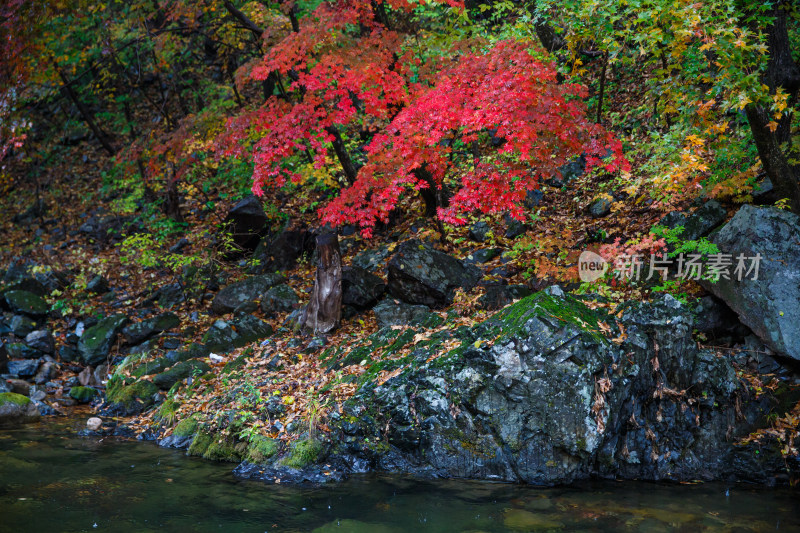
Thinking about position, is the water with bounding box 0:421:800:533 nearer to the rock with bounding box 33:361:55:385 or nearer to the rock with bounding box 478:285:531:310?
the rock with bounding box 478:285:531:310

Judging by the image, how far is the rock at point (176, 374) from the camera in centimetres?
950

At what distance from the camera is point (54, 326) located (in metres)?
12.5

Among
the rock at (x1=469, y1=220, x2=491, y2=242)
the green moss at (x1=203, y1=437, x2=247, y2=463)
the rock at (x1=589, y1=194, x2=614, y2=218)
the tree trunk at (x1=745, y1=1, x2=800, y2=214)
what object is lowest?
the green moss at (x1=203, y1=437, x2=247, y2=463)

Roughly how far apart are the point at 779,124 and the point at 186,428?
943 centimetres

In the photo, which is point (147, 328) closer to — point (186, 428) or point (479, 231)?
point (186, 428)

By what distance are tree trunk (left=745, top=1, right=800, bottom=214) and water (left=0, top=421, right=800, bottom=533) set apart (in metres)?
4.09

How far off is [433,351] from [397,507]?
206 centimetres

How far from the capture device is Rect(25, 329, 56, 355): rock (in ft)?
37.7

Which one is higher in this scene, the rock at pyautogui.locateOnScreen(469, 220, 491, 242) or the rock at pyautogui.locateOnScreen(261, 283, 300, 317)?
the rock at pyautogui.locateOnScreen(469, 220, 491, 242)

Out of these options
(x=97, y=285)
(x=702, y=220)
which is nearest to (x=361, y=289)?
(x=702, y=220)

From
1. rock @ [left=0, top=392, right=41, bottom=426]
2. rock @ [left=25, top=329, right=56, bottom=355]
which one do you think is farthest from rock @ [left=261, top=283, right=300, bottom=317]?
rock @ [left=25, top=329, right=56, bottom=355]

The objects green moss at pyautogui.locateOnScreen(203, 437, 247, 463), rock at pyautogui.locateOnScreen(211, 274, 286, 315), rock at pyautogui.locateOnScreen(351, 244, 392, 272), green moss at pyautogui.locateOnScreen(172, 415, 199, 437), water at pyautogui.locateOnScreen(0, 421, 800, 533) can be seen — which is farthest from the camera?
rock at pyautogui.locateOnScreen(211, 274, 286, 315)

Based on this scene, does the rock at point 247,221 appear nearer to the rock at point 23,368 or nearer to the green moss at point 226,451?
the rock at point 23,368

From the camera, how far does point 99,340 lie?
11266 mm
